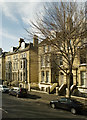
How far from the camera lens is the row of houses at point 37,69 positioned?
22120 mm

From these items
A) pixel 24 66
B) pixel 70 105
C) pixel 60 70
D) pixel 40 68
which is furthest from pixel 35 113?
pixel 24 66

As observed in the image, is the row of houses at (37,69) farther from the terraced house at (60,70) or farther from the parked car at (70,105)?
the parked car at (70,105)

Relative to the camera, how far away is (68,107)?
1412 cm

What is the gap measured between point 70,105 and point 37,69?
23303mm

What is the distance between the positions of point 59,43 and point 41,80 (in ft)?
51.6

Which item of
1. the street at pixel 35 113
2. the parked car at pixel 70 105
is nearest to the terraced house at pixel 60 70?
the parked car at pixel 70 105

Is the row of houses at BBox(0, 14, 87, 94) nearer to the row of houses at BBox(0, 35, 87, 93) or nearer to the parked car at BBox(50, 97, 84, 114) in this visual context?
the row of houses at BBox(0, 35, 87, 93)

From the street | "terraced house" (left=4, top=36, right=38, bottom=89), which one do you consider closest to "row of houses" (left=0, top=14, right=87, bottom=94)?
"terraced house" (left=4, top=36, right=38, bottom=89)

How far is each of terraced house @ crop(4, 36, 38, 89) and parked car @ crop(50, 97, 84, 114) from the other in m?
16.9

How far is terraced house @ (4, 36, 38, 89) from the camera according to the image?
1380 inches

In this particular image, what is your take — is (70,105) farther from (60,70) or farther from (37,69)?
(37,69)

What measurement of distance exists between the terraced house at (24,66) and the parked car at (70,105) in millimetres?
16879

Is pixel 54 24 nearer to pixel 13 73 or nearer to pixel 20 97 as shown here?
pixel 20 97

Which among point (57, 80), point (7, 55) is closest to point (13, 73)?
point (7, 55)
